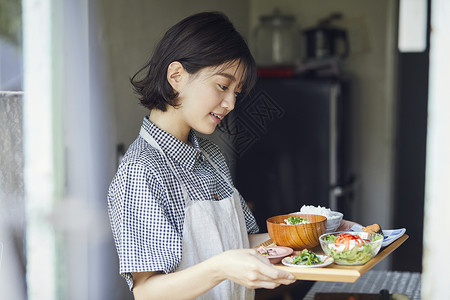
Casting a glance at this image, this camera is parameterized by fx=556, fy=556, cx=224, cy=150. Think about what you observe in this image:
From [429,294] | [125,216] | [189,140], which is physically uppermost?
[189,140]

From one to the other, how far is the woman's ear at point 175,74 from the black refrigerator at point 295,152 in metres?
1.97

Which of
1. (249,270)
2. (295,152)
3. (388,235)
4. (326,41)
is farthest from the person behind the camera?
(326,41)

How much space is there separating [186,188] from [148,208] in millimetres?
148

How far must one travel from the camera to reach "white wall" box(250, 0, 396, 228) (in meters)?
4.09

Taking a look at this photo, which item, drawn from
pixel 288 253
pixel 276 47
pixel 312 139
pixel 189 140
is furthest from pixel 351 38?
pixel 288 253

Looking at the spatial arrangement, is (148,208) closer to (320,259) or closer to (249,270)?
(249,270)

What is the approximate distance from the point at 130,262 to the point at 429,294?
2.09ft

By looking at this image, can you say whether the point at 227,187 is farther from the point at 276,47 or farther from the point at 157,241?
the point at 276,47

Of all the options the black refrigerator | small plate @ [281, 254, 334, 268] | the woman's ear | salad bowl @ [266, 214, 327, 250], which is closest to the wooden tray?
small plate @ [281, 254, 334, 268]

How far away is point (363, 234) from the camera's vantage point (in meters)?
1.31

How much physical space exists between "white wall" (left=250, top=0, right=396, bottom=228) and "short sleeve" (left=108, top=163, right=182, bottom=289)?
3.12m

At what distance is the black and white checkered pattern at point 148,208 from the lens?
1231 mm

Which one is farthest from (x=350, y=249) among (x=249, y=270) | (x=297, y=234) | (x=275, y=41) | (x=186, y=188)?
(x=275, y=41)

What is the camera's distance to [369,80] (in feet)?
13.7
